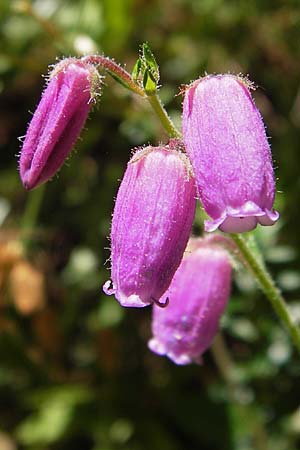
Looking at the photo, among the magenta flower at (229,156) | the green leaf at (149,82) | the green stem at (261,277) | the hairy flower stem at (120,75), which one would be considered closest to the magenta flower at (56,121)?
the hairy flower stem at (120,75)

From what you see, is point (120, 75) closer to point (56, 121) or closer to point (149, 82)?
point (149, 82)

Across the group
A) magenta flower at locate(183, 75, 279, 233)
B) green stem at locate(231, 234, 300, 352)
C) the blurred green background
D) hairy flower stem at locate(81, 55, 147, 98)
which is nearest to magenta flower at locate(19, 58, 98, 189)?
hairy flower stem at locate(81, 55, 147, 98)

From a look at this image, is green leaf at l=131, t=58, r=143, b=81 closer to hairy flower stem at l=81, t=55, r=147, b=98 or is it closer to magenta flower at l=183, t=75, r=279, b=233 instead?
hairy flower stem at l=81, t=55, r=147, b=98

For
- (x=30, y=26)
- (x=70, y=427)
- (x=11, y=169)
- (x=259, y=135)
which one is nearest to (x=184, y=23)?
(x=30, y=26)

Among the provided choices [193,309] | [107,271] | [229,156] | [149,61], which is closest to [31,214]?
[107,271]

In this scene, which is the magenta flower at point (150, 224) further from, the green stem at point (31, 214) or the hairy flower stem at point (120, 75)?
the green stem at point (31, 214)
